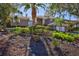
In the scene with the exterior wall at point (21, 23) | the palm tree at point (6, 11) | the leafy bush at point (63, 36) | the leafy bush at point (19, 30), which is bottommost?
the leafy bush at point (63, 36)

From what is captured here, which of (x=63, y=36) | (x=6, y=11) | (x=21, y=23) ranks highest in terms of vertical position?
(x=6, y=11)

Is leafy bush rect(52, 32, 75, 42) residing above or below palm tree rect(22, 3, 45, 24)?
below

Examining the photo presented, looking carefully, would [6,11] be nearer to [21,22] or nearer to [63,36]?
[21,22]

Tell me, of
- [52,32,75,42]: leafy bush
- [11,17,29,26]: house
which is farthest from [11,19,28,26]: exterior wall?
[52,32,75,42]: leafy bush

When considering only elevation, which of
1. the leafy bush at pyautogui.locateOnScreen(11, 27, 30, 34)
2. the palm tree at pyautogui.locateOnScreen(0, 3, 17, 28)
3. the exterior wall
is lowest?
the leafy bush at pyautogui.locateOnScreen(11, 27, 30, 34)

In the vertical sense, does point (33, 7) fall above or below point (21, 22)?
above

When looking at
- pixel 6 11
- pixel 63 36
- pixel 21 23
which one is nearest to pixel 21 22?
pixel 21 23

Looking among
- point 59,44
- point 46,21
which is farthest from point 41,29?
point 59,44

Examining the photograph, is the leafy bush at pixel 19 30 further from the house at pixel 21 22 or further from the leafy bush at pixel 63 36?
the leafy bush at pixel 63 36

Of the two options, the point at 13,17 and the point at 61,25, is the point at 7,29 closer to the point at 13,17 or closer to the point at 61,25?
the point at 13,17

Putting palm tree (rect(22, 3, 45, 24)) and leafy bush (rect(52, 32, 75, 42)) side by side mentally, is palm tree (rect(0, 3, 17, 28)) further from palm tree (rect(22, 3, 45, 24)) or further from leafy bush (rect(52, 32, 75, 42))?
leafy bush (rect(52, 32, 75, 42))

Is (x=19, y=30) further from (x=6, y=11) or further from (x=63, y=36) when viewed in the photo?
(x=63, y=36)

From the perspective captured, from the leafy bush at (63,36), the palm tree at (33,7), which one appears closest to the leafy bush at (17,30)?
the palm tree at (33,7)

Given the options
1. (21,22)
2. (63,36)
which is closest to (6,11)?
(21,22)
